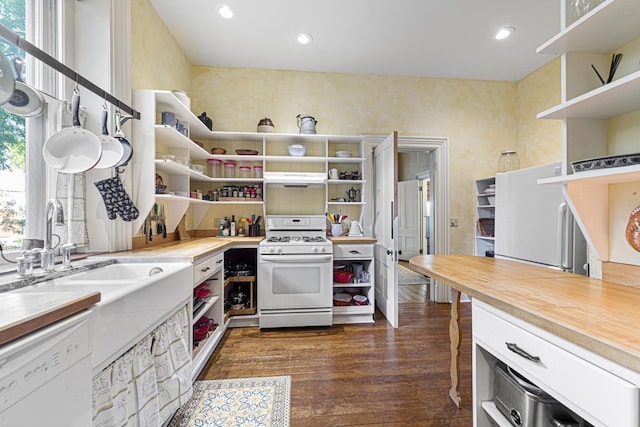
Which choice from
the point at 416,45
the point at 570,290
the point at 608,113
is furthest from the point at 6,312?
the point at 416,45

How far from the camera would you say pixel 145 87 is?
7.25 ft

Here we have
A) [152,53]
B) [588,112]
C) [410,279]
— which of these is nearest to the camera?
[588,112]

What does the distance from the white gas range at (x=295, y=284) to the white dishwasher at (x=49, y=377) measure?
1823mm

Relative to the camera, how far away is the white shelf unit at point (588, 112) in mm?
1105

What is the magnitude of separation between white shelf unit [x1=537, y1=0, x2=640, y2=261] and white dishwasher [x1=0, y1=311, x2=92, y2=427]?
1.90 m

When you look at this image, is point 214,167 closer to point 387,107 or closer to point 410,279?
point 387,107

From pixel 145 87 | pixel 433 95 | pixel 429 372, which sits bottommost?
pixel 429 372

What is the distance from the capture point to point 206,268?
6.75 ft

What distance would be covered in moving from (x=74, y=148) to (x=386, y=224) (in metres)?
2.55

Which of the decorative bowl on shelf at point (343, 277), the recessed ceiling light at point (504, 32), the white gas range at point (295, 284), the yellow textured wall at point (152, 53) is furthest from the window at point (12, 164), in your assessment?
the recessed ceiling light at point (504, 32)

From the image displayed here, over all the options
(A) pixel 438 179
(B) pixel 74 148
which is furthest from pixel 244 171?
(A) pixel 438 179

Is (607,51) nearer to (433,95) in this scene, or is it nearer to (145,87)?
(433,95)

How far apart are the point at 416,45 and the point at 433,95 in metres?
0.86

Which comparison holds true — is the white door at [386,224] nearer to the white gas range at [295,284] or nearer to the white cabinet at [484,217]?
the white gas range at [295,284]
